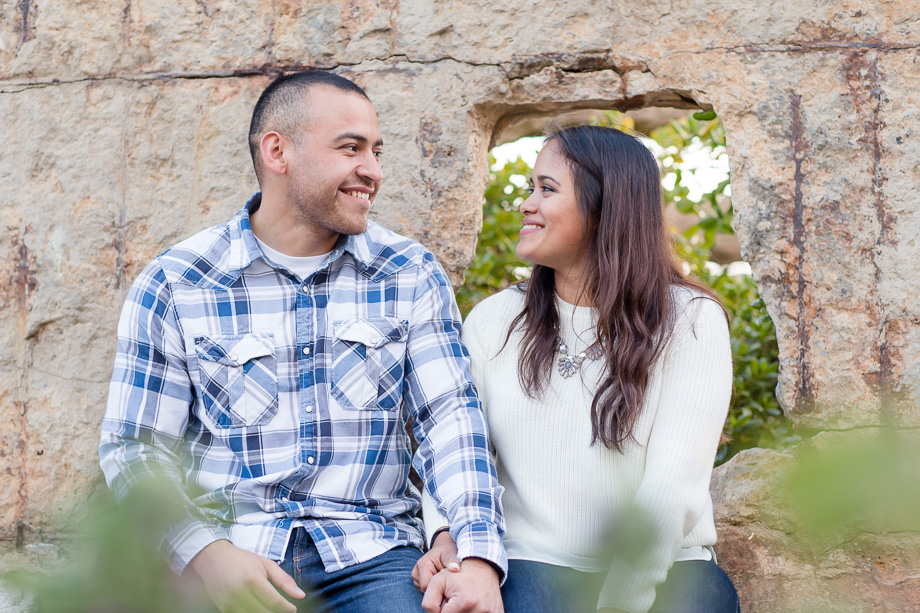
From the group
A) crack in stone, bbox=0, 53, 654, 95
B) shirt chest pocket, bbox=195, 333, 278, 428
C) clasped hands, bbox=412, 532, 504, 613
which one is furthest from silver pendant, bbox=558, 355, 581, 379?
crack in stone, bbox=0, 53, 654, 95

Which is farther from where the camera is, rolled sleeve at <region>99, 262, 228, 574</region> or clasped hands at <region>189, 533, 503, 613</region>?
A: rolled sleeve at <region>99, 262, 228, 574</region>

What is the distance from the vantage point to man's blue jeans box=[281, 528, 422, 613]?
193cm

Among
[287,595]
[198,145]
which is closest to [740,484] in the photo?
[287,595]

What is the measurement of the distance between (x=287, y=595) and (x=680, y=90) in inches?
74.4

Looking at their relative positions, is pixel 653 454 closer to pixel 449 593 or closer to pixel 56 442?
pixel 449 593

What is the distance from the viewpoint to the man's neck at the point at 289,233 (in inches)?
89.9

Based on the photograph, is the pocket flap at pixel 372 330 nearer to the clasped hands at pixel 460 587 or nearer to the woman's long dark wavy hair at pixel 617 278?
the woman's long dark wavy hair at pixel 617 278

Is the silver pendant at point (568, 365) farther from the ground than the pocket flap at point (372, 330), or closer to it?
closer to it

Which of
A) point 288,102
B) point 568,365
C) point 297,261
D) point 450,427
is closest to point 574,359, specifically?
point 568,365

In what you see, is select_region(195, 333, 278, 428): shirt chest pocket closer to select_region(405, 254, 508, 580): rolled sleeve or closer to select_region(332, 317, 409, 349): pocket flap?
select_region(332, 317, 409, 349): pocket flap

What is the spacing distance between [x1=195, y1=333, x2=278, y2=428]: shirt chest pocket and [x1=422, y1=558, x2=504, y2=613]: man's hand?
0.63 m

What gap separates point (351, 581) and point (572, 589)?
0.54 meters

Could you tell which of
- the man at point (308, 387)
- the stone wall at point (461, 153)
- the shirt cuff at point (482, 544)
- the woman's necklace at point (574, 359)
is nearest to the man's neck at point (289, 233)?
the man at point (308, 387)

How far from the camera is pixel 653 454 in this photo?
2.03 meters
